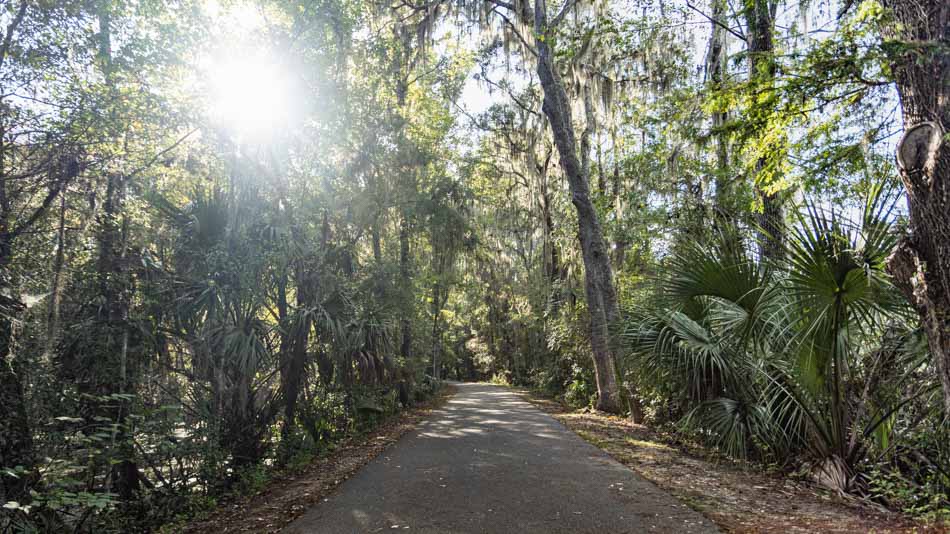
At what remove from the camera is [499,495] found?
5211 millimetres

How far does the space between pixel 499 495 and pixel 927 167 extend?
474 cm

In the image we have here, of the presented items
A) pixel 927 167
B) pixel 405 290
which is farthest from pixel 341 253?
pixel 927 167

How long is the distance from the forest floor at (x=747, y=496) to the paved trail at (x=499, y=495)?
9.7 inches

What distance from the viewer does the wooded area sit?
4.49 m

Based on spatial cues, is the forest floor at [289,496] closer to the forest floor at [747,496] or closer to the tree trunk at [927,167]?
the forest floor at [747,496]

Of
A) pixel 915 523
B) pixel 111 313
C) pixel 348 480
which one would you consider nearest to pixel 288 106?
pixel 111 313

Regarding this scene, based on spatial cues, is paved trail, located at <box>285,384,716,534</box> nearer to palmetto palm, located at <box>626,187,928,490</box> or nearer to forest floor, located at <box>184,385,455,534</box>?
forest floor, located at <box>184,385,455,534</box>

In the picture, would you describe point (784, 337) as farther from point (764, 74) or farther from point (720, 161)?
point (720, 161)

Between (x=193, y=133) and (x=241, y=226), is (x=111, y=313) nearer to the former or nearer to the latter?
(x=241, y=226)

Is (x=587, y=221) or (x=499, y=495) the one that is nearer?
(x=499, y=495)

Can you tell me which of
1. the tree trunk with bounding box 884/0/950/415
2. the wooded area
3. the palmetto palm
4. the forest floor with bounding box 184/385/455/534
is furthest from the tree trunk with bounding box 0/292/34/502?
the tree trunk with bounding box 884/0/950/415

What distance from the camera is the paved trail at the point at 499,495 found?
430cm

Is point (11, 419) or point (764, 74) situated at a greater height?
point (764, 74)

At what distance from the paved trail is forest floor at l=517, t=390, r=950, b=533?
25cm
